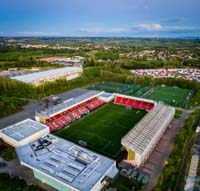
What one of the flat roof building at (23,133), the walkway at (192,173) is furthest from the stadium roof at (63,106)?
the walkway at (192,173)

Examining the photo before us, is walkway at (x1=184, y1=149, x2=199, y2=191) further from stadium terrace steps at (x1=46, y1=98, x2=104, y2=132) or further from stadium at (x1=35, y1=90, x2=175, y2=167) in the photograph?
stadium terrace steps at (x1=46, y1=98, x2=104, y2=132)

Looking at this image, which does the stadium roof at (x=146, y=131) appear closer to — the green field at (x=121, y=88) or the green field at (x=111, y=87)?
the green field at (x=121, y=88)

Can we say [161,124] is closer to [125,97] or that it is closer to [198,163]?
[198,163]

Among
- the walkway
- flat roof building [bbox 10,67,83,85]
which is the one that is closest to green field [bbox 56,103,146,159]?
the walkway

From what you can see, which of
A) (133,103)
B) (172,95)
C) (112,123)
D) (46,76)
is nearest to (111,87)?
(133,103)

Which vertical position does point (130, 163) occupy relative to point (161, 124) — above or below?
below

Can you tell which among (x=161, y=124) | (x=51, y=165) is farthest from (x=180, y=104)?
(x=51, y=165)
